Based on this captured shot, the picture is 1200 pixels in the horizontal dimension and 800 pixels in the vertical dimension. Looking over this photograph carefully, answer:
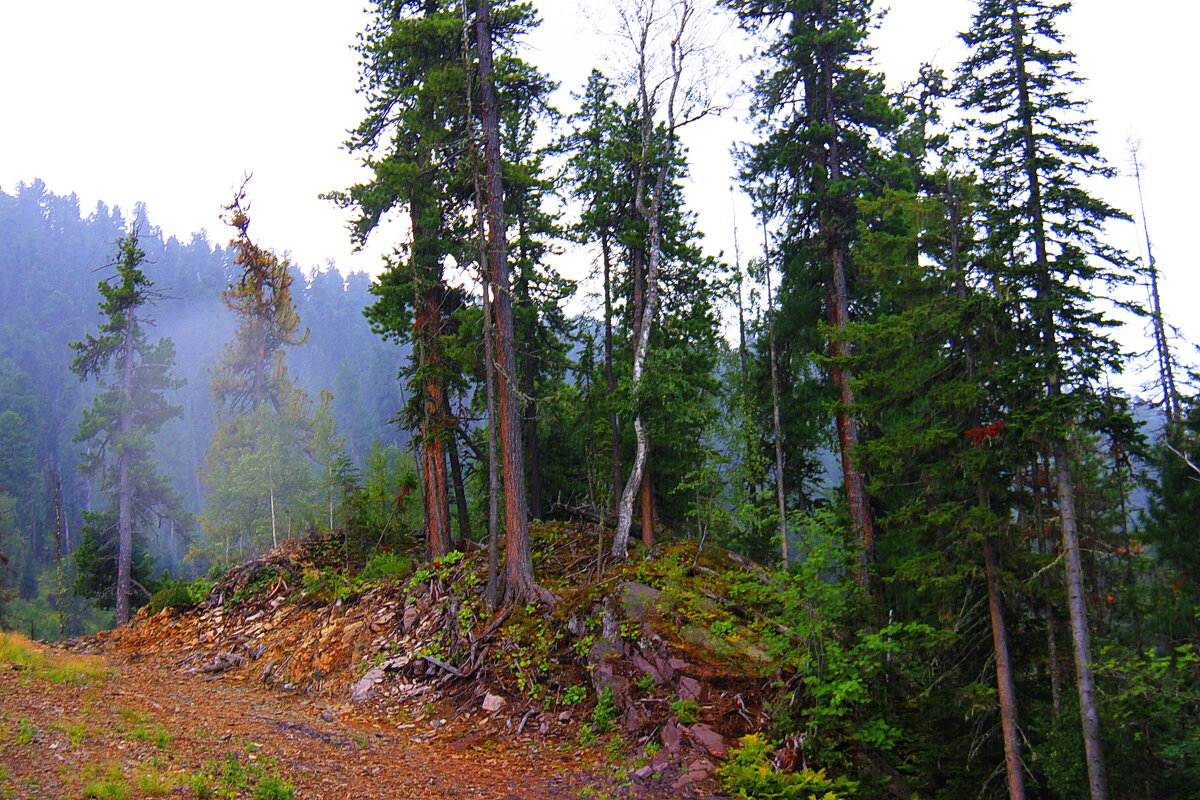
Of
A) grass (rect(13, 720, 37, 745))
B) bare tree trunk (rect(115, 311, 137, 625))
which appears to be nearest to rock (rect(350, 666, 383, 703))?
grass (rect(13, 720, 37, 745))

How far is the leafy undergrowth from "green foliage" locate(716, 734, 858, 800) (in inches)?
3.1

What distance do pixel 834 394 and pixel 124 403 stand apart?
97.4 ft

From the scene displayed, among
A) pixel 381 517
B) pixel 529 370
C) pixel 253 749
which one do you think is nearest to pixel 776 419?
pixel 529 370

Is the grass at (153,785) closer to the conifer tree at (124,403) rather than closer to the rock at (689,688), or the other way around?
the rock at (689,688)

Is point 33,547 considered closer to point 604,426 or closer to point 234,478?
point 234,478

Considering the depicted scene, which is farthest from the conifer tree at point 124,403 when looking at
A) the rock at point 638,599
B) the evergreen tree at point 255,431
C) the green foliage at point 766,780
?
the green foliage at point 766,780

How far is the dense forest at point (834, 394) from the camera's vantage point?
11.6 metres

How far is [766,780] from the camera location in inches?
402

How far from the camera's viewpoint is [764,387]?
22062 mm

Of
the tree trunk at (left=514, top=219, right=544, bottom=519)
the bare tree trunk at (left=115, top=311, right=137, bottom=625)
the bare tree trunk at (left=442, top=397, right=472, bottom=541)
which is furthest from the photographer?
the bare tree trunk at (left=115, top=311, right=137, bottom=625)

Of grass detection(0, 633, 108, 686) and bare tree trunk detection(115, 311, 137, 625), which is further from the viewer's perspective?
bare tree trunk detection(115, 311, 137, 625)

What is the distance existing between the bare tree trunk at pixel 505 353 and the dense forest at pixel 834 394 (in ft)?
0.24

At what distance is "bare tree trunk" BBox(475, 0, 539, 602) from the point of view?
52.2 ft

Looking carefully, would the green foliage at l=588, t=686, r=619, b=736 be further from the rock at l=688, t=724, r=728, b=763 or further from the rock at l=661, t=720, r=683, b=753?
the rock at l=688, t=724, r=728, b=763
